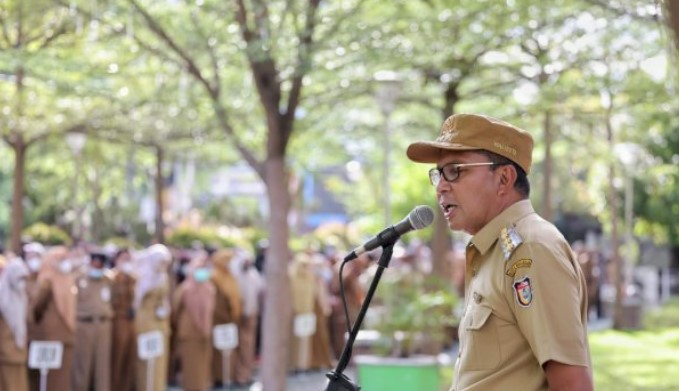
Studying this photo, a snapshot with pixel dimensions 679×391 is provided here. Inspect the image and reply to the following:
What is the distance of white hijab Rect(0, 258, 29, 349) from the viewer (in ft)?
38.4

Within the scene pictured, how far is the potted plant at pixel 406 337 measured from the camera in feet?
36.9

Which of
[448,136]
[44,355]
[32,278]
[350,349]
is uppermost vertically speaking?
[448,136]

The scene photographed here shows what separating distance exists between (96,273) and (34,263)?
0.70 m

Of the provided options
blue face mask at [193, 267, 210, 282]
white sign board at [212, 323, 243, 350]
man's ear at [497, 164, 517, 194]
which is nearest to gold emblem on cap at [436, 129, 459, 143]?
man's ear at [497, 164, 517, 194]

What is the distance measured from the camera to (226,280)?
16.4 metres

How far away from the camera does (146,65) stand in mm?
13633

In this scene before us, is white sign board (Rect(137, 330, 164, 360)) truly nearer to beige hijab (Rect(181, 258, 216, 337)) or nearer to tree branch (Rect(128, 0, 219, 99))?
beige hijab (Rect(181, 258, 216, 337))

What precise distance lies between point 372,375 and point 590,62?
466 centimetres

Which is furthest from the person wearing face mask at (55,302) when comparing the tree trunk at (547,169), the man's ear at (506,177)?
the man's ear at (506,177)

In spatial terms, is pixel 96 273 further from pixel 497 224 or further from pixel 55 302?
pixel 497 224

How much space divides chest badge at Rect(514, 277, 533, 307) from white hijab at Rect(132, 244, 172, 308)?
33.6 feet

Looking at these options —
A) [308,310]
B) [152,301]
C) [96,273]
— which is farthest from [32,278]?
[308,310]

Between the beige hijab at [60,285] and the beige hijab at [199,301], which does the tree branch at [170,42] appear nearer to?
the beige hijab at [60,285]

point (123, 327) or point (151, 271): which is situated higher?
point (151, 271)
